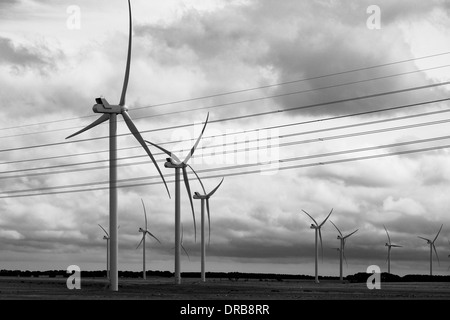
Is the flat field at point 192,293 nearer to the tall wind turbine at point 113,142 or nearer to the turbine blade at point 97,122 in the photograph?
the tall wind turbine at point 113,142

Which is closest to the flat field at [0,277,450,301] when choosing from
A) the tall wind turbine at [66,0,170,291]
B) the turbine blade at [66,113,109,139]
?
the tall wind turbine at [66,0,170,291]

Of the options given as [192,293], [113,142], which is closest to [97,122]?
[113,142]

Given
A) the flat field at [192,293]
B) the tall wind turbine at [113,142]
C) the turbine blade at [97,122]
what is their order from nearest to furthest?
1. the flat field at [192,293]
2. the tall wind turbine at [113,142]
3. the turbine blade at [97,122]

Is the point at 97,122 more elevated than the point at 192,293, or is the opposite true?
the point at 97,122

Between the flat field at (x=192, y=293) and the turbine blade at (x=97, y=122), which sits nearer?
the flat field at (x=192, y=293)

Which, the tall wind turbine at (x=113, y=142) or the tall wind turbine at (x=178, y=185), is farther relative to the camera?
the tall wind turbine at (x=178, y=185)

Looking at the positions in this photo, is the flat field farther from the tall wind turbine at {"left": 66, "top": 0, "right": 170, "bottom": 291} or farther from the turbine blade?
the turbine blade

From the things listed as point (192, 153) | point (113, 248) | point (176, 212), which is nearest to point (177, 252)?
point (176, 212)

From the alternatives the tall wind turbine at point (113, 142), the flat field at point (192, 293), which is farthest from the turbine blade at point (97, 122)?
the flat field at point (192, 293)

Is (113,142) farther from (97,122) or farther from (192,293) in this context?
(192,293)

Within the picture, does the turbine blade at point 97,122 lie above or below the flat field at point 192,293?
above

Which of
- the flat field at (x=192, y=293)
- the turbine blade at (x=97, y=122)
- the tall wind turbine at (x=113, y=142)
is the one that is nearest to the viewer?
the flat field at (x=192, y=293)
